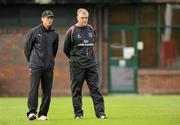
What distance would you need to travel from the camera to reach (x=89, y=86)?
47.9 ft

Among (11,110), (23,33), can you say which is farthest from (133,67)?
(11,110)

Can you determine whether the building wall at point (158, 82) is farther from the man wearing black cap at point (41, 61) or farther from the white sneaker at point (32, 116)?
the white sneaker at point (32, 116)

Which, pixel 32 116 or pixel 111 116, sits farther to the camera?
pixel 111 116

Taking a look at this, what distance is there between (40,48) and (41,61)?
0.25m

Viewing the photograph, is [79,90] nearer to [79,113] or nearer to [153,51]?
[79,113]

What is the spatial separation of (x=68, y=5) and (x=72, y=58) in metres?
15.5

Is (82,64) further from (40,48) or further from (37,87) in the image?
(37,87)

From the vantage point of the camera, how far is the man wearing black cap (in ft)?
47.0

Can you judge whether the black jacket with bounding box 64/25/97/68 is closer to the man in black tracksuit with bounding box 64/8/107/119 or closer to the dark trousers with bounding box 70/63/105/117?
the man in black tracksuit with bounding box 64/8/107/119

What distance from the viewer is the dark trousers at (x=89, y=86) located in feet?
47.7

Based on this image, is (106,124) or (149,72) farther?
(149,72)

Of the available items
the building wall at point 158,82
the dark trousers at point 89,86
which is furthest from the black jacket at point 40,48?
the building wall at point 158,82

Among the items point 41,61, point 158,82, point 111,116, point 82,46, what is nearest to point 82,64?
point 82,46

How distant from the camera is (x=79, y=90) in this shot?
1466 centimetres
